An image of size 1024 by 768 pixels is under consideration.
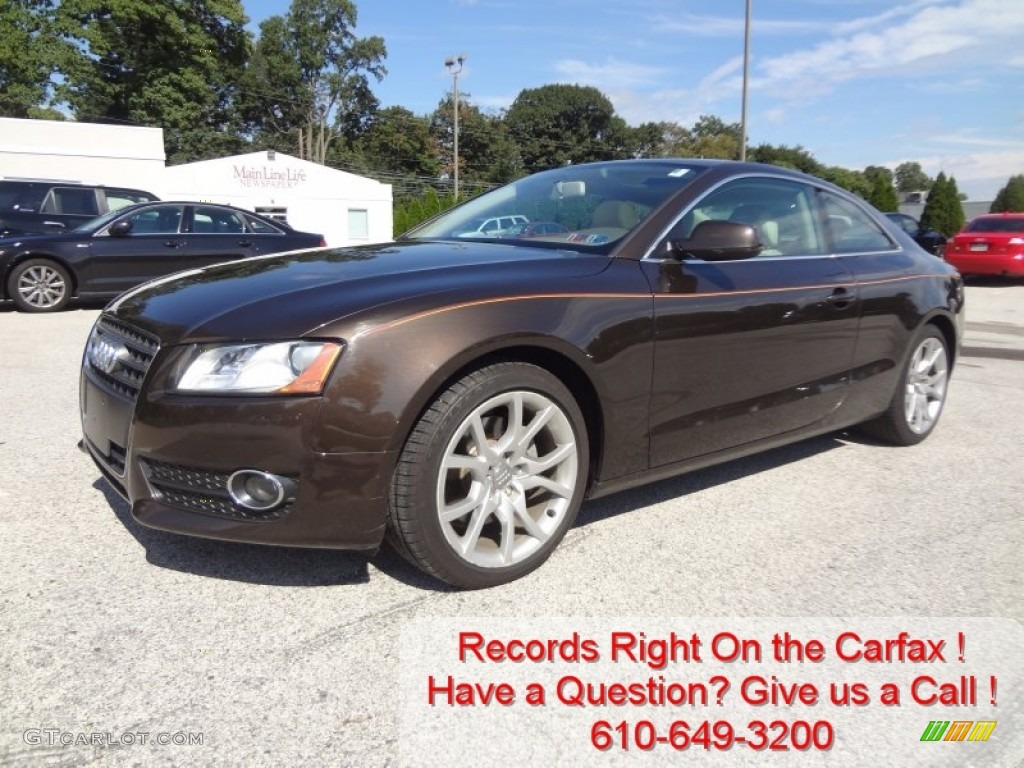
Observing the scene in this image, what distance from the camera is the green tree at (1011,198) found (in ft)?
117

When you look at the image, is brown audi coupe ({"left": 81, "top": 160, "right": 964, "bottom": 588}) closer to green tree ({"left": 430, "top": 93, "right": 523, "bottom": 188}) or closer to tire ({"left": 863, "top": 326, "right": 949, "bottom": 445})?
tire ({"left": 863, "top": 326, "right": 949, "bottom": 445})

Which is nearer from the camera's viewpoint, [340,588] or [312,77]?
[340,588]

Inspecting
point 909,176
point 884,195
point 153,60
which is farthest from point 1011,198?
point 909,176

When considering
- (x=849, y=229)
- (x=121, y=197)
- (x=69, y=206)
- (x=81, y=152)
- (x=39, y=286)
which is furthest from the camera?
(x=81, y=152)

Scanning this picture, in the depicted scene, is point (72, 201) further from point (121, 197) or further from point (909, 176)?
point (909, 176)

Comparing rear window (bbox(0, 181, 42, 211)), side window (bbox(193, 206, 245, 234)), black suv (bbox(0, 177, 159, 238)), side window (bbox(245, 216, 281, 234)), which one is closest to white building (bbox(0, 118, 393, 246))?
black suv (bbox(0, 177, 159, 238))

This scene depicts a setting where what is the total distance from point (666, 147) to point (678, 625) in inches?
3532

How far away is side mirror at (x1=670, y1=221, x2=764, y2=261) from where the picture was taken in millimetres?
3018

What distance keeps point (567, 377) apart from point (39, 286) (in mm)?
9100

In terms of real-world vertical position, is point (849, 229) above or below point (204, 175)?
below

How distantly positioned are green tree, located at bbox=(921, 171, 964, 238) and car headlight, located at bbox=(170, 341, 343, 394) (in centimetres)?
3033

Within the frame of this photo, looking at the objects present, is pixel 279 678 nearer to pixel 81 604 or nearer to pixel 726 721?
pixel 81 604

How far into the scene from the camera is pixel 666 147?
8675 cm

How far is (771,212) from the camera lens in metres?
3.77
